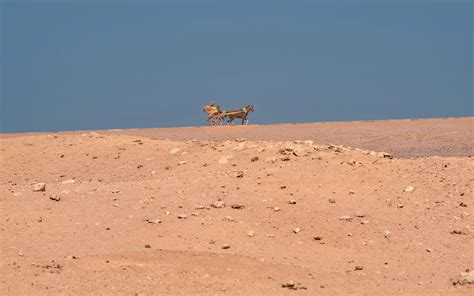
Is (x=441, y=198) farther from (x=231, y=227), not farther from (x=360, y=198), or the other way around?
(x=231, y=227)

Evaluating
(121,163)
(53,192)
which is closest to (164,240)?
(53,192)

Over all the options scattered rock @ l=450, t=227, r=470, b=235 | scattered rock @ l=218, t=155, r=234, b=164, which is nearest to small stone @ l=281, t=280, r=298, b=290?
scattered rock @ l=450, t=227, r=470, b=235

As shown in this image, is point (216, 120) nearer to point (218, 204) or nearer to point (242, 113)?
point (242, 113)

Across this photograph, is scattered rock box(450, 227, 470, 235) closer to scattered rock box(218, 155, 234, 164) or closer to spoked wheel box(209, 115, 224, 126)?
scattered rock box(218, 155, 234, 164)

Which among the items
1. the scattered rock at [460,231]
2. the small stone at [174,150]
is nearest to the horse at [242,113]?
the small stone at [174,150]

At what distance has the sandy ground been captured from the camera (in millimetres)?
8453

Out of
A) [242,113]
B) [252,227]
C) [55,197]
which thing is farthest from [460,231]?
[242,113]

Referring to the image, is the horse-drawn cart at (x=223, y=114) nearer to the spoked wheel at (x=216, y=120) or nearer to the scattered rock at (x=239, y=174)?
the spoked wheel at (x=216, y=120)

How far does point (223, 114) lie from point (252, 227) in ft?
67.1

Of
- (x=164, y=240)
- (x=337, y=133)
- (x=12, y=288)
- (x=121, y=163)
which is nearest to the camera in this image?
(x=12, y=288)

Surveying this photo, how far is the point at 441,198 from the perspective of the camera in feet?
38.7

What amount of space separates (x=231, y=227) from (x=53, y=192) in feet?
9.65

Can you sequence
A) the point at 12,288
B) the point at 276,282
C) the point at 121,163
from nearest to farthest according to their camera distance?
the point at 12,288 < the point at 276,282 < the point at 121,163

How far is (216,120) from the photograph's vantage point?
3081cm
